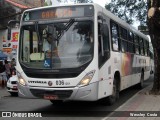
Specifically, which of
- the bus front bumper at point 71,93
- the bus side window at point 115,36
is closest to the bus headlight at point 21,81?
the bus front bumper at point 71,93

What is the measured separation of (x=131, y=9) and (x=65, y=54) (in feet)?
67.5

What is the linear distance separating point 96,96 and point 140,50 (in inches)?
353

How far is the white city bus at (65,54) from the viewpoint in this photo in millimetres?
9906

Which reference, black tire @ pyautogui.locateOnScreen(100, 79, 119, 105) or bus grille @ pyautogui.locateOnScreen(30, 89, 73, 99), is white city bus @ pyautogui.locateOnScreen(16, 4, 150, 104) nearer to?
bus grille @ pyautogui.locateOnScreen(30, 89, 73, 99)

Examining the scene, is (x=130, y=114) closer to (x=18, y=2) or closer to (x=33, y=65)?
(x=33, y=65)

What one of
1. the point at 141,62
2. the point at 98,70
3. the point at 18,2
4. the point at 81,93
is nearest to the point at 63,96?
the point at 81,93

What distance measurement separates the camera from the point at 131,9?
29734mm

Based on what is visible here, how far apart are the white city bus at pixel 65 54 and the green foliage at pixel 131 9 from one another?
727 inches

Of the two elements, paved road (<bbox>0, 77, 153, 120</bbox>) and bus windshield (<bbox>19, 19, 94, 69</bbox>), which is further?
paved road (<bbox>0, 77, 153, 120</bbox>)

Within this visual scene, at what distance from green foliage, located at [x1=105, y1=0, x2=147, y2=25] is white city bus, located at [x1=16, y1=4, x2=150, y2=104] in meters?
18.5

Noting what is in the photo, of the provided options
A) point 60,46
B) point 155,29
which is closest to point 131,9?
point 155,29

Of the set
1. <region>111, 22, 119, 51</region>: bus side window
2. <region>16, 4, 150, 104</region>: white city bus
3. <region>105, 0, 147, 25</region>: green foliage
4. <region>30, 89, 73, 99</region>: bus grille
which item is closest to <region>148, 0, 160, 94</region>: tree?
<region>111, 22, 119, 51</region>: bus side window

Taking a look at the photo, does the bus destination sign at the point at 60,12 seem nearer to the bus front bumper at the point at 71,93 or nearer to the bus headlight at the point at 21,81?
the bus headlight at the point at 21,81

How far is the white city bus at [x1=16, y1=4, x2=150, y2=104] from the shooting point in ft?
32.5
